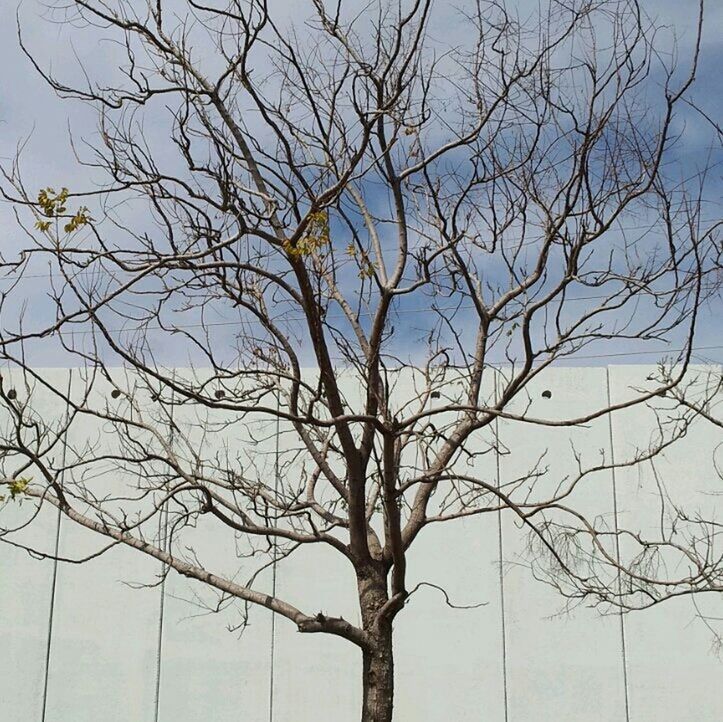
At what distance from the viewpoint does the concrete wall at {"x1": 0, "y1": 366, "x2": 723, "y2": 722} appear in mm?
7988

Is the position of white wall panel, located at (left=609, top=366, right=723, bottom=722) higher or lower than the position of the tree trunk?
higher

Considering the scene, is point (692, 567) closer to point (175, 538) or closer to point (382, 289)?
point (175, 538)

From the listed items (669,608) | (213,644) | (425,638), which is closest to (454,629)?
(425,638)

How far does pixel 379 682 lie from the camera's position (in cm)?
476

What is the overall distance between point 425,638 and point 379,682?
348 cm

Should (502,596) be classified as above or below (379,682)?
above

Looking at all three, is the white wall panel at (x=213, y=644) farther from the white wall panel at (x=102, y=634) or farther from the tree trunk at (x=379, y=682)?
the tree trunk at (x=379, y=682)

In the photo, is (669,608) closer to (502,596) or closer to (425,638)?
(502,596)

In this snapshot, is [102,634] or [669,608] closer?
[669,608]

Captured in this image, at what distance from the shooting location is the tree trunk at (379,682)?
15.5 ft

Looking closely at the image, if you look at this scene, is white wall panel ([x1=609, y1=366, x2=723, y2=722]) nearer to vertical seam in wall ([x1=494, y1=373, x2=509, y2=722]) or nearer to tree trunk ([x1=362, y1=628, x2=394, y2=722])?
vertical seam in wall ([x1=494, y1=373, x2=509, y2=722])

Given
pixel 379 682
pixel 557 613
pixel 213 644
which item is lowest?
pixel 379 682

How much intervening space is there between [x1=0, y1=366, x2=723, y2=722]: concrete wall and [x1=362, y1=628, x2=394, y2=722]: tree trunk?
11.3 ft

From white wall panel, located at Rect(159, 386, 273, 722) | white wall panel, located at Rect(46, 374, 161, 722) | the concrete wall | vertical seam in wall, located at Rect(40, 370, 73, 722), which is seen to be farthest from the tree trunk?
vertical seam in wall, located at Rect(40, 370, 73, 722)
